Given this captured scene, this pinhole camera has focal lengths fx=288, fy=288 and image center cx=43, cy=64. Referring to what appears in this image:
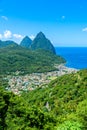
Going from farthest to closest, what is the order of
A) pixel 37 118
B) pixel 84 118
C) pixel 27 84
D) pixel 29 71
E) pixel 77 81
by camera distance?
1. pixel 29 71
2. pixel 27 84
3. pixel 77 81
4. pixel 37 118
5. pixel 84 118

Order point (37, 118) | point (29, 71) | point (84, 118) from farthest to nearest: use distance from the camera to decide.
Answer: point (29, 71) → point (37, 118) → point (84, 118)

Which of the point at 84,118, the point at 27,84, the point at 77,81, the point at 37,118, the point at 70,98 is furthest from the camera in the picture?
the point at 27,84

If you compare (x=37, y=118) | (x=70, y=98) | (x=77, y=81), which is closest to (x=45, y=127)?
(x=37, y=118)

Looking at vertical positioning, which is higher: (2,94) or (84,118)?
(2,94)

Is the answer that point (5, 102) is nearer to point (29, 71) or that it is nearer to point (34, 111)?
point (34, 111)

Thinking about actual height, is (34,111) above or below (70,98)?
above

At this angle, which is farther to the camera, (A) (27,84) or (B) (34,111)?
(A) (27,84)

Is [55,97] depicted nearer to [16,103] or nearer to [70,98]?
[70,98]

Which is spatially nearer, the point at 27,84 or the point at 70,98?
the point at 70,98

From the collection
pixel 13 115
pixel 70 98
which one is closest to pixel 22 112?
pixel 13 115
